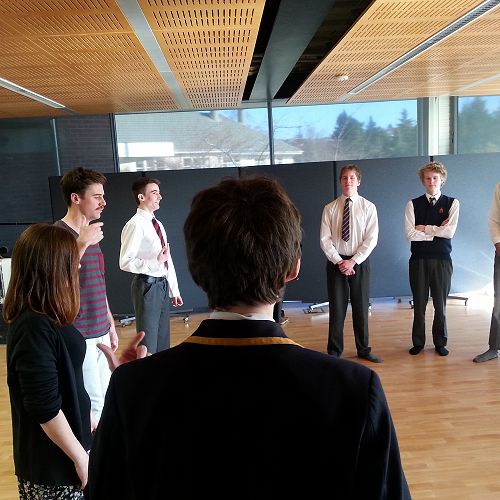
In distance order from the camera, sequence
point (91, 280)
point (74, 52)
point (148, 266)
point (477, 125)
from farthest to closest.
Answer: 1. point (477, 125)
2. point (74, 52)
3. point (148, 266)
4. point (91, 280)

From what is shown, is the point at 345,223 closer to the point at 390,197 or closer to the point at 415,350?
the point at 415,350

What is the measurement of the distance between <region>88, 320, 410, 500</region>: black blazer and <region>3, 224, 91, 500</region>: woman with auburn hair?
2.63ft

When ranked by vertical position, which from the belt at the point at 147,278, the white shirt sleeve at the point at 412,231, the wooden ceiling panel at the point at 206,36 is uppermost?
the wooden ceiling panel at the point at 206,36

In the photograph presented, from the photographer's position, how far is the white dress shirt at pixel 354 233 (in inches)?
182

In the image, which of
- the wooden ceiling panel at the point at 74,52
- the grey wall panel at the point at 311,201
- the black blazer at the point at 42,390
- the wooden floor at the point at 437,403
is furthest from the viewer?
the grey wall panel at the point at 311,201

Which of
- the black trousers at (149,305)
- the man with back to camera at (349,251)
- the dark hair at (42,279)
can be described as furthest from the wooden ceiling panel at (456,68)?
the dark hair at (42,279)

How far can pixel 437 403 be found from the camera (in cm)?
376

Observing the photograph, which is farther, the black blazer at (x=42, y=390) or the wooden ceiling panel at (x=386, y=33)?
the wooden ceiling panel at (x=386, y=33)

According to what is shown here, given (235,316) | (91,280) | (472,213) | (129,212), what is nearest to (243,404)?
(235,316)

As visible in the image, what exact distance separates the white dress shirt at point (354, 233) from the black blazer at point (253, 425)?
3.82 meters

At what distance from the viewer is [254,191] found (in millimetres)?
917

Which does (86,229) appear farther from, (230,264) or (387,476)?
(387,476)

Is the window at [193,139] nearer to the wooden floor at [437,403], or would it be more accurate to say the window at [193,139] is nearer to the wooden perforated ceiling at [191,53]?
the wooden perforated ceiling at [191,53]

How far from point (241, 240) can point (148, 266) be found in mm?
2968
